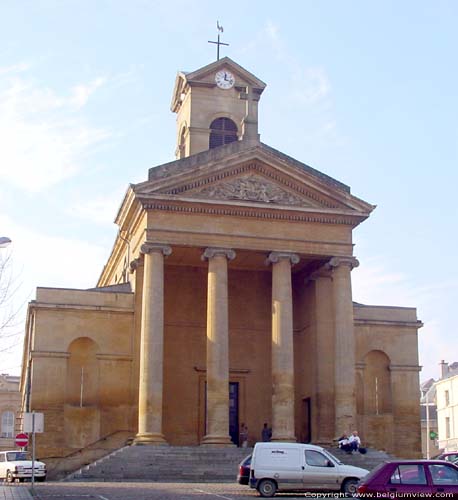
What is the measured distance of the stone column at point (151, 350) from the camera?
116 feet

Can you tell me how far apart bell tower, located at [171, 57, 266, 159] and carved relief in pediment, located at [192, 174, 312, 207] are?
22.3 ft

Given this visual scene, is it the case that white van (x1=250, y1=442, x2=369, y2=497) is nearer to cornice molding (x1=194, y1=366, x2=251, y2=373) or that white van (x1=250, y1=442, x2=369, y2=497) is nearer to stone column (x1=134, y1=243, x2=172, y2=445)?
stone column (x1=134, y1=243, x2=172, y2=445)

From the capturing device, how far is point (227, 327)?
37.5m

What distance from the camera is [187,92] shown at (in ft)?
153

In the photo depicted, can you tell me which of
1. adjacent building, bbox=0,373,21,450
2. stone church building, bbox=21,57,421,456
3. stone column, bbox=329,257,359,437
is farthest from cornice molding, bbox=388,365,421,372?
adjacent building, bbox=0,373,21,450

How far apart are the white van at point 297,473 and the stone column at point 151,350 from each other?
10164mm

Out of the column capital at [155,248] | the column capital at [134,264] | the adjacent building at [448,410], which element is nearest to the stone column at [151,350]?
the column capital at [155,248]

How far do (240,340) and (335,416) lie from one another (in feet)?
22.2

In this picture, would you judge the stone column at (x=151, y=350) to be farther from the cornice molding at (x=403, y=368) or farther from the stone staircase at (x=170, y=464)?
the cornice molding at (x=403, y=368)

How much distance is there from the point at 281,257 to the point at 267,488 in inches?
578

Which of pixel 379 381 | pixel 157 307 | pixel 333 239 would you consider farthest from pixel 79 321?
pixel 379 381

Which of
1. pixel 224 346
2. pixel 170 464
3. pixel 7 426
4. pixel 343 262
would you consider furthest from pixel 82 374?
→ pixel 7 426

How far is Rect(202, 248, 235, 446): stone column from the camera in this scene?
35.8 meters

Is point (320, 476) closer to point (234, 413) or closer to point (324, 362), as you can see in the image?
point (324, 362)
